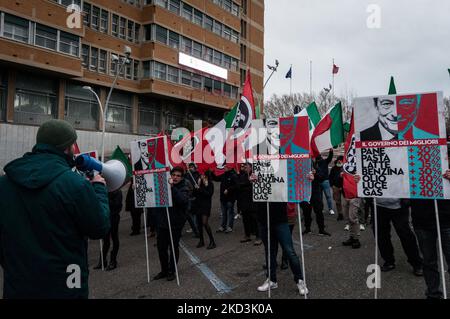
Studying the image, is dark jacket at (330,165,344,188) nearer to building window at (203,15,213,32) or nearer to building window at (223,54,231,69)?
building window at (203,15,213,32)

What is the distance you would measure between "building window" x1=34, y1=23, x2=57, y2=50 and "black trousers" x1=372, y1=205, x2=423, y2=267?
24.8m

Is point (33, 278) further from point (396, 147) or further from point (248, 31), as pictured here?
point (248, 31)

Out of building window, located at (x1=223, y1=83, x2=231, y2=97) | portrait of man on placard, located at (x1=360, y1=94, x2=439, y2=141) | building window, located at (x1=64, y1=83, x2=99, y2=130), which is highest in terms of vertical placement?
building window, located at (x1=223, y1=83, x2=231, y2=97)

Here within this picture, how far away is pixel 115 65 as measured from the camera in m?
29.5

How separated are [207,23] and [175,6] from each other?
4.96 meters

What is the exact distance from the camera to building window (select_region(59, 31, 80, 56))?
80.9 ft

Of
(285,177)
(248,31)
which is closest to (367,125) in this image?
(285,177)

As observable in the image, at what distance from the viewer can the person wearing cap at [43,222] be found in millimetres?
2291

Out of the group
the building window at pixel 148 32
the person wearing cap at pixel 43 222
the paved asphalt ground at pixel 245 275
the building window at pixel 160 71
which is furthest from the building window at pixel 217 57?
the person wearing cap at pixel 43 222

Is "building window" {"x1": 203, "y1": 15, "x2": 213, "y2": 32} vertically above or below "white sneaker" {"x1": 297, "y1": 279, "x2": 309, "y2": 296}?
above

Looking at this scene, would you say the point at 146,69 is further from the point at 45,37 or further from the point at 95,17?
the point at 45,37

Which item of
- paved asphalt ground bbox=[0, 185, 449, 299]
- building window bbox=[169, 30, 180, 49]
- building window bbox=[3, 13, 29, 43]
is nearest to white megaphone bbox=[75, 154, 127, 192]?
paved asphalt ground bbox=[0, 185, 449, 299]

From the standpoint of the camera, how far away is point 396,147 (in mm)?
A: 4492

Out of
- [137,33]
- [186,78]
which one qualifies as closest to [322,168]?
[137,33]
